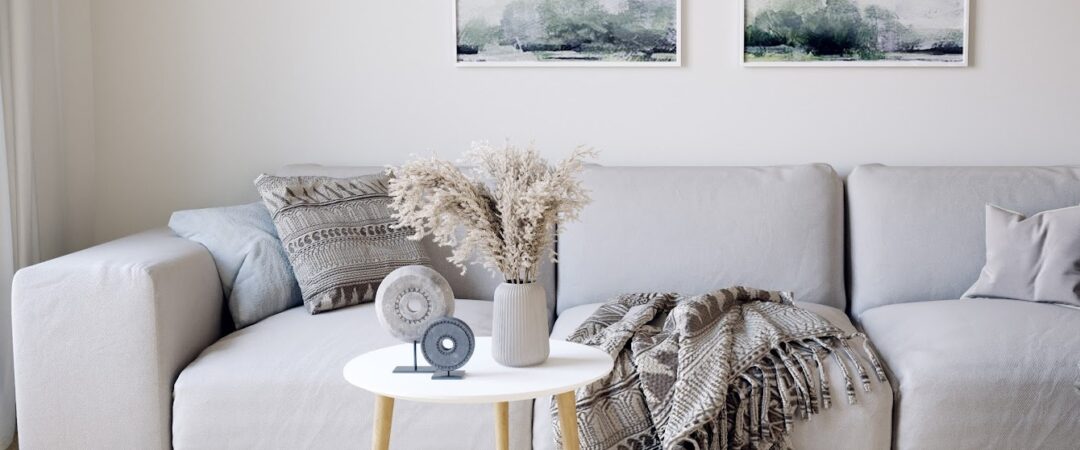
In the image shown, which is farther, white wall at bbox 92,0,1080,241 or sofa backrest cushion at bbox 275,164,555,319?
white wall at bbox 92,0,1080,241

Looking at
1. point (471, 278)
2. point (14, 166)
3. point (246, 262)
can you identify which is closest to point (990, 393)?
point (471, 278)

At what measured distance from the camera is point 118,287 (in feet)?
7.52

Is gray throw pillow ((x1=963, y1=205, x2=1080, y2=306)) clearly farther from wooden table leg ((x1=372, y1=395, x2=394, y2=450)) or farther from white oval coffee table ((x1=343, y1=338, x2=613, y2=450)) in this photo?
wooden table leg ((x1=372, y1=395, x2=394, y2=450))

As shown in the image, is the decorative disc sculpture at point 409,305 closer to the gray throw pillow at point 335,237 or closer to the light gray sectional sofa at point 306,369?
the light gray sectional sofa at point 306,369

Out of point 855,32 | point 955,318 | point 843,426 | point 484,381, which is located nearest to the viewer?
point 484,381

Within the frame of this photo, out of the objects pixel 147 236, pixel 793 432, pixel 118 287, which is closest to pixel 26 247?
pixel 147 236

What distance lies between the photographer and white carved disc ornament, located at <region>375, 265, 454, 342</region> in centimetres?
180

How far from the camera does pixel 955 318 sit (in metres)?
2.46

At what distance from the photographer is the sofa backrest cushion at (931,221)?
112 inches

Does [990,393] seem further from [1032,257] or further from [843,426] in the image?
[1032,257]

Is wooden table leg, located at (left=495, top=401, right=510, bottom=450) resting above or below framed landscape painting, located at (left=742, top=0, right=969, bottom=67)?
below

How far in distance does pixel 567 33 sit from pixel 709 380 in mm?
1506

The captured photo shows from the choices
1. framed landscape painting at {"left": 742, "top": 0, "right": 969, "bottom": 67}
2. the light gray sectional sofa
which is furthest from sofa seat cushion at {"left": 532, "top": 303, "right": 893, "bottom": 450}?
framed landscape painting at {"left": 742, "top": 0, "right": 969, "bottom": 67}

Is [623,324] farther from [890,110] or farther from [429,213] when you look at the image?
[890,110]
